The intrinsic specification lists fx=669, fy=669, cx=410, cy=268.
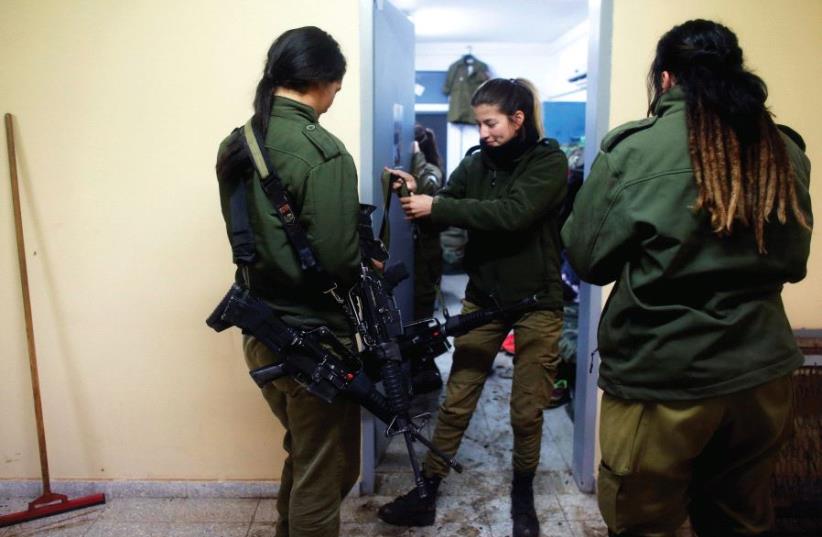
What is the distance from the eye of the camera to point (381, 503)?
2268 millimetres

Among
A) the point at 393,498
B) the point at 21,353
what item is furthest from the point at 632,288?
Result: the point at 21,353

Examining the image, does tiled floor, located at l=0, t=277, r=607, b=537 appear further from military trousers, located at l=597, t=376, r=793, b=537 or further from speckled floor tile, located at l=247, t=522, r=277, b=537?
military trousers, located at l=597, t=376, r=793, b=537

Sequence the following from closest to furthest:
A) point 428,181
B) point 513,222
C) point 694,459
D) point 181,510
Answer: point 694,459
point 513,222
point 181,510
point 428,181

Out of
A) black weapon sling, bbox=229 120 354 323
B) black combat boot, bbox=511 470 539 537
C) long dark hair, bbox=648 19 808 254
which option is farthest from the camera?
black combat boot, bbox=511 470 539 537

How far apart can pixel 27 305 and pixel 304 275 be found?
117 cm

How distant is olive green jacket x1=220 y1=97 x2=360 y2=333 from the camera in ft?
4.74

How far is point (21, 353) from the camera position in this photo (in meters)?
2.22

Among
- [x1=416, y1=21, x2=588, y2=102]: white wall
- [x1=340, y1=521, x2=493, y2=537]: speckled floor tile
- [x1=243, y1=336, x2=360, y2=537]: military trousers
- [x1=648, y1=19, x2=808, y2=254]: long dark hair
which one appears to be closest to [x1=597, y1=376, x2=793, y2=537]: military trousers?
[x1=648, y1=19, x2=808, y2=254]: long dark hair

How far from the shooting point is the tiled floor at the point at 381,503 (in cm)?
210

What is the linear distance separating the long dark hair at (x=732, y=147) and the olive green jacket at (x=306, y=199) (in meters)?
0.71

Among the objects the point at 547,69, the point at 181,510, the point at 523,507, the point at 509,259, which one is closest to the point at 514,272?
the point at 509,259

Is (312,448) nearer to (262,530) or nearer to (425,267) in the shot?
(262,530)

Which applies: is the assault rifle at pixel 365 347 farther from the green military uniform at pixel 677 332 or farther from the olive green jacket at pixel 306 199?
the green military uniform at pixel 677 332

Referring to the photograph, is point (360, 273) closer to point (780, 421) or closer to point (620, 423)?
point (620, 423)
